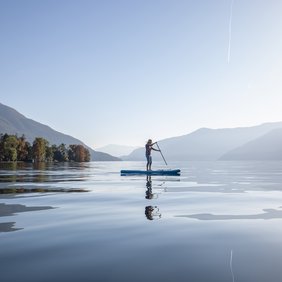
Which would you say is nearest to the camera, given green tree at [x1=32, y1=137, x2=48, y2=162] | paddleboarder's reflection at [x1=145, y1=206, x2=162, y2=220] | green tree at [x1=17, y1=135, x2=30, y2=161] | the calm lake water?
the calm lake water

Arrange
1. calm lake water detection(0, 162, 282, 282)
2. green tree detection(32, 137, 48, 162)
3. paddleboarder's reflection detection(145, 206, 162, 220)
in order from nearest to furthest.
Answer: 1. calm lake water detection(0, 162, 282, 282)
2. paddleboarder's reflection detection(145, 206, 162, 220)
3. green tree detection(32, 137, 48, 162)

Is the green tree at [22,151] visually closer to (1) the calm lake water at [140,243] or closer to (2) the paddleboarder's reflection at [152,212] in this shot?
(1) the calm lake water at [140,243]

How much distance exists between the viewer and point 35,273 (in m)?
5.91

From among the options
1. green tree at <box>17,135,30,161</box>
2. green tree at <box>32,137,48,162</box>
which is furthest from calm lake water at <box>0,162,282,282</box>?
green tree at <box>17,135,30,161</box>

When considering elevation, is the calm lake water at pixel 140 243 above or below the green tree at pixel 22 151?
below

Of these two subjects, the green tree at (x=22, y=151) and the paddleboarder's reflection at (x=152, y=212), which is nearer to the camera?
the paddleboarder's reflection at (x=152, y=212)

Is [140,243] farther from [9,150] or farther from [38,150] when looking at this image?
[38,150]

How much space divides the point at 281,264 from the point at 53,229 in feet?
20.3


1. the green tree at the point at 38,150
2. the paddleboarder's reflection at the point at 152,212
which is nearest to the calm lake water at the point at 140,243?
the paddleboarder's reflection at the point at 152,212

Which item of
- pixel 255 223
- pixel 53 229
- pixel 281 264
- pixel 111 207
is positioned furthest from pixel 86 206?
pixel 281 264

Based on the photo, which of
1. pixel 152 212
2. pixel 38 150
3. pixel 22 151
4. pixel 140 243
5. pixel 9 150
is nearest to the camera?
pixel 140 243

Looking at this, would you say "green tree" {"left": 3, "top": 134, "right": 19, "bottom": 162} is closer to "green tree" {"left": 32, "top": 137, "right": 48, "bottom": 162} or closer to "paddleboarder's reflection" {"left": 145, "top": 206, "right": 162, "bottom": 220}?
"green tree" {"left": 32, "top": 137, "right": 48, "bottom": 162}

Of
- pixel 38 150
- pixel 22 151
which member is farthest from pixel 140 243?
pixel 22 151

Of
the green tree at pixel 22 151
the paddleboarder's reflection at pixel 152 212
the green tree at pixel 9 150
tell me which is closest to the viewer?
Result: the paddleboarder's reflection at pixel 152 212
